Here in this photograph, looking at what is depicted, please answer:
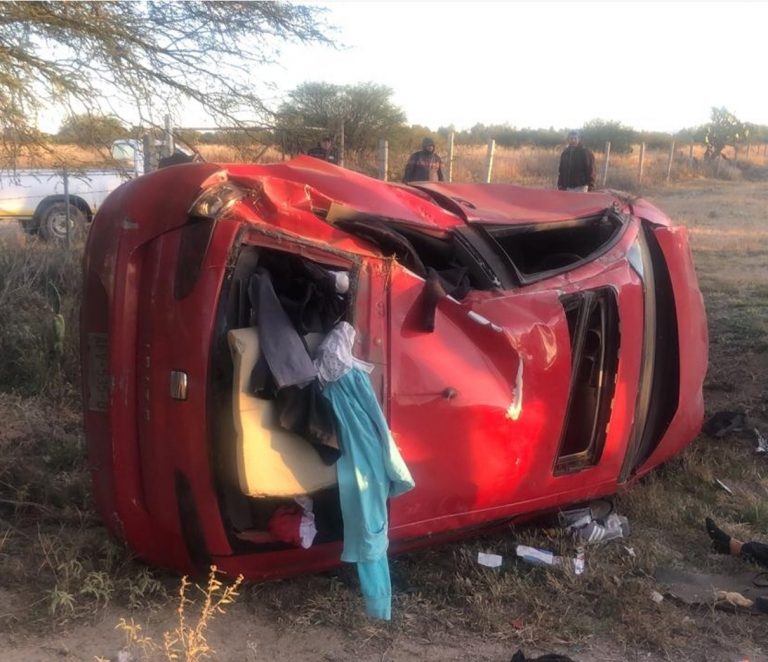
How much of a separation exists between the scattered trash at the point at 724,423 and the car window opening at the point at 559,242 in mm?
1500

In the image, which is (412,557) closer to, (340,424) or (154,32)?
(340,424)

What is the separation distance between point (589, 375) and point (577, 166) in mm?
8172

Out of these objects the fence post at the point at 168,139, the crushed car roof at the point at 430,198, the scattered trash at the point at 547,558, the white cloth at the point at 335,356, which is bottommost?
the scattered trash at the point at 547,558

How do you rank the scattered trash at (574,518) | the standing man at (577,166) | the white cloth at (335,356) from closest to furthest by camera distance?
the white cloth at (335,356) < the scattered trash at (574,518) < the standing man at (577,166)

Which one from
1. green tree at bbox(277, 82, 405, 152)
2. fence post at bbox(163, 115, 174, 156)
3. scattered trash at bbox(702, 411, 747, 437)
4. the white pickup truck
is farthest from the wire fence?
scattered trash at bbox(702, 411, 747, 437)

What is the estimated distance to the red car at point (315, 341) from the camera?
2559 mm

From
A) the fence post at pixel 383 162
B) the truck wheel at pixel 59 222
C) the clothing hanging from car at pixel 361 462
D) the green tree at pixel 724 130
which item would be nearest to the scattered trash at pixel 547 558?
the clothing hanging from car at pixel 361 462

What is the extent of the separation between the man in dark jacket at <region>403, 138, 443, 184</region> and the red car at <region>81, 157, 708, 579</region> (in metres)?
7.83

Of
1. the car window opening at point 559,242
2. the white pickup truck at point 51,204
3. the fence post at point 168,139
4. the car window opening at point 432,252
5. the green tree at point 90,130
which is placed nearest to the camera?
the car window opening at point 432,252

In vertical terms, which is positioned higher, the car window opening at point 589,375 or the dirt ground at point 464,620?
the car window opening at point 589,375

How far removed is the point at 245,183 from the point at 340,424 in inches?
33.4

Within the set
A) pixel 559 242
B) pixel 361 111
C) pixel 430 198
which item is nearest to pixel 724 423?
pixel 559 242

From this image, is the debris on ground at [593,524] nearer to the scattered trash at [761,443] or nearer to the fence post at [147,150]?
the scattered trash at [761,443]

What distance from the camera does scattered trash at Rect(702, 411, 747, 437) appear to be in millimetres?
4750
